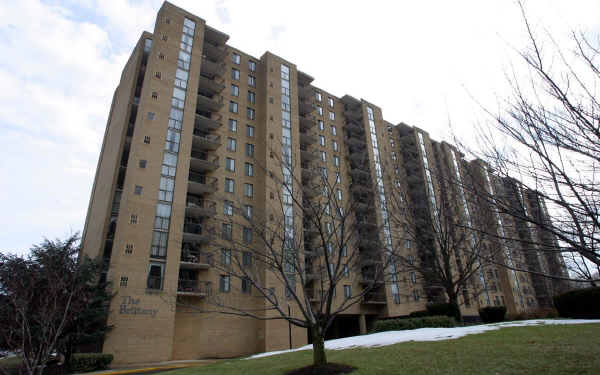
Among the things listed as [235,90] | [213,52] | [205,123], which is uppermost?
[213,52]

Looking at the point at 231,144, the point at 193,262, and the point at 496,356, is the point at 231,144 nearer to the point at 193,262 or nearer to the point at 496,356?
the point at 193,262

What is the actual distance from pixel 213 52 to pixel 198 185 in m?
16.4

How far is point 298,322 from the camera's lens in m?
9.55

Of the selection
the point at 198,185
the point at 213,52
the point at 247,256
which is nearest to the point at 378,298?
the point at 247,256

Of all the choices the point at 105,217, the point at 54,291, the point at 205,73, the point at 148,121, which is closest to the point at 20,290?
the point at 54,291

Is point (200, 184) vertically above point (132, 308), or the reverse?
point (200, 184)

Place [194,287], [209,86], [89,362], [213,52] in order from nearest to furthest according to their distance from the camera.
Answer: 1. [89,362]
2. [194,287]
3. [209,86]
4. [213,52]

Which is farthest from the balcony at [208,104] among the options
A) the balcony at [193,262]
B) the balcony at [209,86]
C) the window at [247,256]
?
the window at [247,256]

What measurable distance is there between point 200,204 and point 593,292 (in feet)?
91.9

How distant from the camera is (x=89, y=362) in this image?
2012 cm

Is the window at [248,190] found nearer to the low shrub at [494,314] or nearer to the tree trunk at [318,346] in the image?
the low shrub at [494,314]

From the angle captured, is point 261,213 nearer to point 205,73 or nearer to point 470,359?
point 205,73

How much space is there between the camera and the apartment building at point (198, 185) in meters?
24.1

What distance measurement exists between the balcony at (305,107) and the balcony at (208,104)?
1153cm
